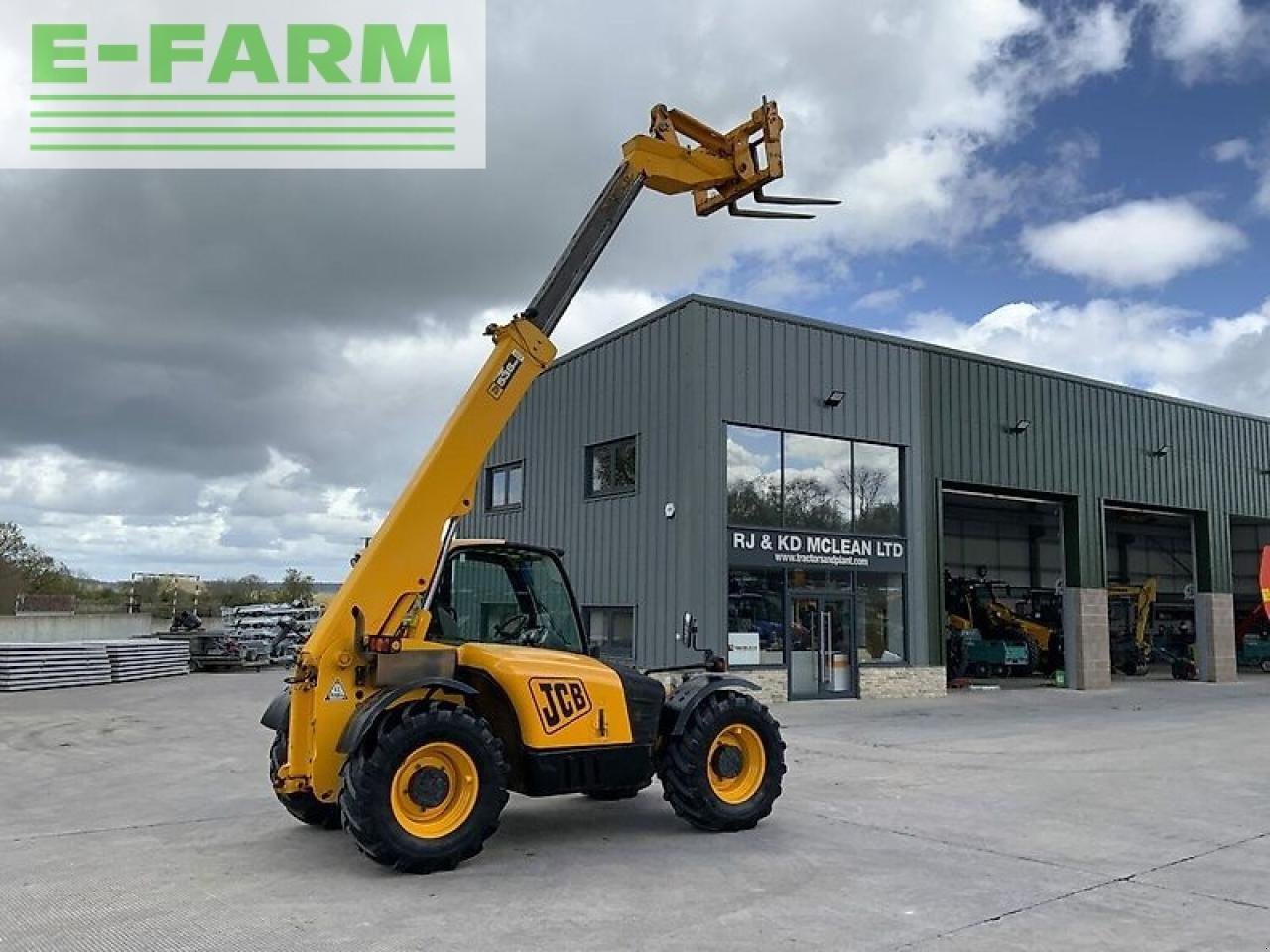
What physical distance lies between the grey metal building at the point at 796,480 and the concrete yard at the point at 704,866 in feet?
23.1

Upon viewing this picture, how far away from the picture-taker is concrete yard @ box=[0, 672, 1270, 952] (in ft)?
18.3

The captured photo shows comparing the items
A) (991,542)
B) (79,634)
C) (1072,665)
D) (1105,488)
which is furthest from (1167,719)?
(79,634)

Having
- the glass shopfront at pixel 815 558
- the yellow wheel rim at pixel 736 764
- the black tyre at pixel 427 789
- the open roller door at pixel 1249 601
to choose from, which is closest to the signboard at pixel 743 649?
the glass shopfront at pixel 815 558

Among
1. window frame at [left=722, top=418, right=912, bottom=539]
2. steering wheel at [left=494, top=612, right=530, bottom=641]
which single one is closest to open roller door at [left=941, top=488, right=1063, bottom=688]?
window frame at [left=722, top=418, right=912, bottom=539]

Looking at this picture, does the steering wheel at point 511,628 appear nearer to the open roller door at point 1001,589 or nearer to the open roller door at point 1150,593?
the open roller door at point 1001,589

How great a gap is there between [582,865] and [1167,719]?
46.7ft

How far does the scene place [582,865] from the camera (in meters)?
7.01

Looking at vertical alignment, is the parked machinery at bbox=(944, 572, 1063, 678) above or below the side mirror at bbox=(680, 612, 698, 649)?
below

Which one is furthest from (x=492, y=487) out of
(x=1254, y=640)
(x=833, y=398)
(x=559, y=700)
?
(x=1254, y=640)

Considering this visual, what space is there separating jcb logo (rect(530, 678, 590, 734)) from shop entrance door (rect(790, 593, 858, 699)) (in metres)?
12.8

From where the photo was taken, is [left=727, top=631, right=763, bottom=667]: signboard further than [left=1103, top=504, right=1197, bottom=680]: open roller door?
No

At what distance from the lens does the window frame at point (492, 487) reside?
79.8ft

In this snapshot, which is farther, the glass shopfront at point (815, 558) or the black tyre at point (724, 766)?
the glass shopfront at point (815, 558)

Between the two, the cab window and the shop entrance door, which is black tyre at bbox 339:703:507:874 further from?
the shop entrance door
